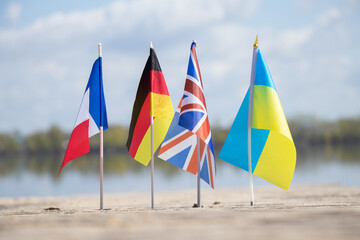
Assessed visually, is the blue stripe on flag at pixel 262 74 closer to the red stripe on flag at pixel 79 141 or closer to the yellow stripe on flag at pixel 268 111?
the yellow stripe on flag at pixel 268 111

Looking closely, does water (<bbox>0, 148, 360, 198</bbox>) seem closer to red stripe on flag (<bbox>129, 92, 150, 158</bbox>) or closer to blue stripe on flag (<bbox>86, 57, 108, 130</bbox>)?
red stripe on flag (<bbox>129, 92, 150, 158</bbox>)

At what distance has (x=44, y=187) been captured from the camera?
30359 mm

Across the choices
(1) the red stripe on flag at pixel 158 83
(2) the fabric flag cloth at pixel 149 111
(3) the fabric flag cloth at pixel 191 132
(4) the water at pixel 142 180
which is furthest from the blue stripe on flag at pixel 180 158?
(4) the water at pixel 142 180

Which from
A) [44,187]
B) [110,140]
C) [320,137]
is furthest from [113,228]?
[320,137]

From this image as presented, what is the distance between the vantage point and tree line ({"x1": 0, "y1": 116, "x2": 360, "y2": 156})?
339 feet

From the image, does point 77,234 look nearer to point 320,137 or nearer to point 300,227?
point 300,227

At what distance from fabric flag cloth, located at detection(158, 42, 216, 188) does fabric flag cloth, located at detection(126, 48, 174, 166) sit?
11.5 inches

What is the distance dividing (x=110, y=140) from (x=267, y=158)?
94978 mm

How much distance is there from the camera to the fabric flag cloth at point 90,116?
35.2 ft

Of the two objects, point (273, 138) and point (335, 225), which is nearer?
point (335, 225)

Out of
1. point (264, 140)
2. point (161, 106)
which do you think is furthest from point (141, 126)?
point (264, 140)

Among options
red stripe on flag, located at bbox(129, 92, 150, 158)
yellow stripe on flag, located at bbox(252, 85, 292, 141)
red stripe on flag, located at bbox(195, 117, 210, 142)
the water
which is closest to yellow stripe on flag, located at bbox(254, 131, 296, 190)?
yellow stripe on flag, located at bbox(252, 85, 292, 141)

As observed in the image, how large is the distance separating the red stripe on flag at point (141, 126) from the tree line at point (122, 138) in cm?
9100

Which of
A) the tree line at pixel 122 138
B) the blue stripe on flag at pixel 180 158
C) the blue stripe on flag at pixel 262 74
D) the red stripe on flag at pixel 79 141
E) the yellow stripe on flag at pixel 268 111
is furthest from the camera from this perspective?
the tree line at pixel 122 138
